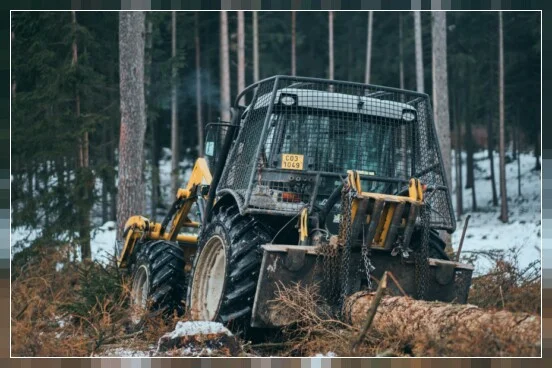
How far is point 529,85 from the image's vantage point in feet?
89.4

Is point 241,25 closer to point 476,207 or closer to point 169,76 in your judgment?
point 169,76

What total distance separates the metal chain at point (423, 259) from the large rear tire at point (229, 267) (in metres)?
1.53

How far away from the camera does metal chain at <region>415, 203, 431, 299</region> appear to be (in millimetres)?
8445

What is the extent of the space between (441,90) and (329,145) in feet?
35.0

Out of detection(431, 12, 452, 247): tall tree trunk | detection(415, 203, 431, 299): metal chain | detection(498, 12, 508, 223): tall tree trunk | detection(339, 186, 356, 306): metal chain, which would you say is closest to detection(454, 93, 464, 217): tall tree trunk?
detection(498, 12, 508, 223): tall tree trunk

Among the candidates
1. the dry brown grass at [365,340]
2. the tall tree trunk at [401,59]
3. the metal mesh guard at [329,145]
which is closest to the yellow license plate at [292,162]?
the metal mesh guard at [329,145]

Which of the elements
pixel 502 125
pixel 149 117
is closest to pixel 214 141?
pixel 149 117

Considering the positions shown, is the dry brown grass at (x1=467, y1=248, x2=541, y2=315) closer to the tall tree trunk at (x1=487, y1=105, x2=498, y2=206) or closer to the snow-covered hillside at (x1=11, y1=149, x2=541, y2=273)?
the snow-covered hillside at (x1=11, y1=149, x2=541, y2=273)

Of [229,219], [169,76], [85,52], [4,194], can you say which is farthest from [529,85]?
[4,194]

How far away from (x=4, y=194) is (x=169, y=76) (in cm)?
2334

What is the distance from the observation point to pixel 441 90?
19.4m

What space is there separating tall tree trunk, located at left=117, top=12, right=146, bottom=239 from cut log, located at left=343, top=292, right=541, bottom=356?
9.50 metres

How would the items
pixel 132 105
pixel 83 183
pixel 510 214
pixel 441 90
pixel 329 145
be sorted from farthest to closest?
pixel 510 214, pixel 83 183, pixel 441 90, pixel 132 105, pixel 329 145

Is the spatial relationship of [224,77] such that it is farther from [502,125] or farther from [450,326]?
[450,326]
